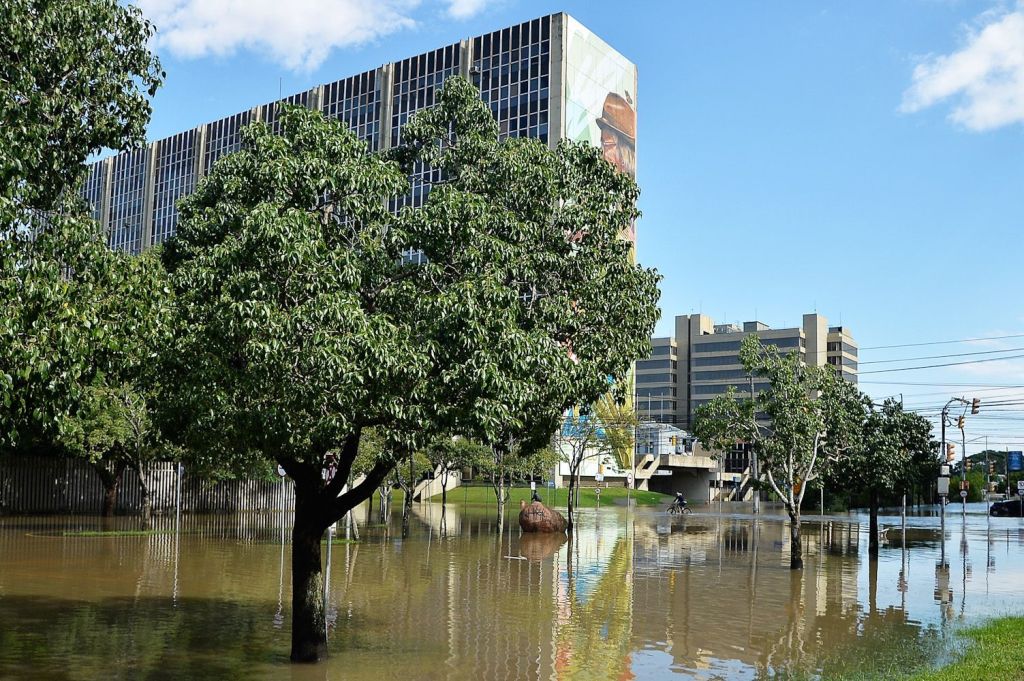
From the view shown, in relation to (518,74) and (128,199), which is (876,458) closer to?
(518,74)

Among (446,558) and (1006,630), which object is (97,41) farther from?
(446,558)

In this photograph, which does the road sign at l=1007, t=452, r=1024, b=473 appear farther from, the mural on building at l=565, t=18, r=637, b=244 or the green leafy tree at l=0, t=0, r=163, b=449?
the green leafy tree at l=0, t=0, r=163, b=449

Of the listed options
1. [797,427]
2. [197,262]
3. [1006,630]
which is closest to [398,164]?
[197,262]

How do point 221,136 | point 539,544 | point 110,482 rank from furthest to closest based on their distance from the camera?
point 221,136
point 110,482
point 539,544

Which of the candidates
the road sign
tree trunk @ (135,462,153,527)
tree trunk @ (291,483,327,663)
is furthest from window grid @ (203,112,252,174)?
tree trunk @ (291,483,327,663)

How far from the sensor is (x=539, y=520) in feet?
153

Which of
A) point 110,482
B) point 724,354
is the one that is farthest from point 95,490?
point 724,354

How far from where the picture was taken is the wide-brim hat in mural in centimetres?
11606

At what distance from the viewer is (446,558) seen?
33.1 meters

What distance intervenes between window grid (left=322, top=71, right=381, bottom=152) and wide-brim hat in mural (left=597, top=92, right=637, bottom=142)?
2896 centimetres

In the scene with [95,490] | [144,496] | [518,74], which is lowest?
[95,490]

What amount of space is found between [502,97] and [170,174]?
184 ft

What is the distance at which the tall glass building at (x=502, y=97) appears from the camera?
4294 inches

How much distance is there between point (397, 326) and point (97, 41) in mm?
5608
